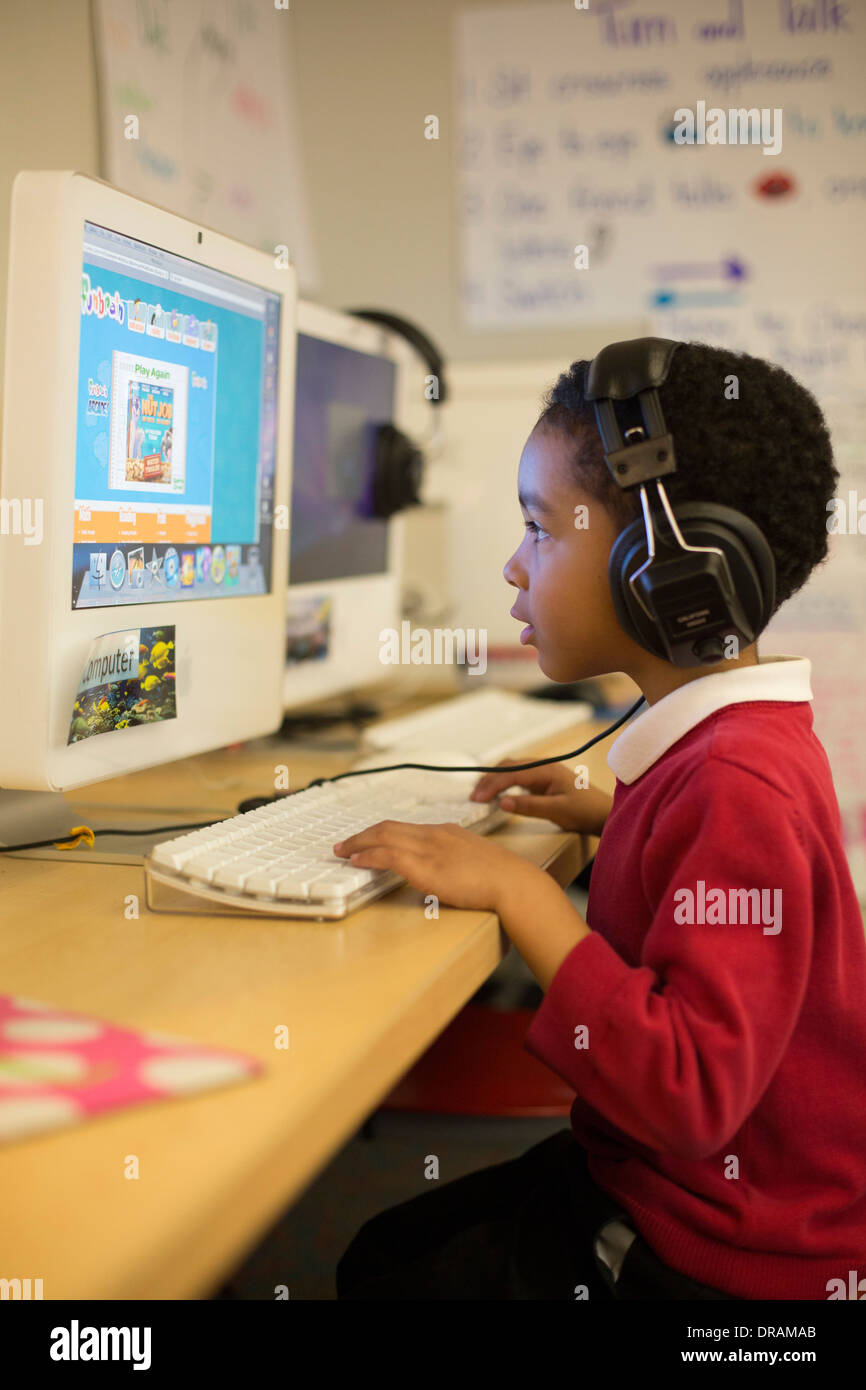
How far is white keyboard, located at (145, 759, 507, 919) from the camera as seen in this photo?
2.18 feet

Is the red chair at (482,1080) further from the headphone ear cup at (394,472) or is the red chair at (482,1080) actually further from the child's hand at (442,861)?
the headphone ear cup at (394,472)

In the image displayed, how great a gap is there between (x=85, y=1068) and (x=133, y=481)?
1.56 feet

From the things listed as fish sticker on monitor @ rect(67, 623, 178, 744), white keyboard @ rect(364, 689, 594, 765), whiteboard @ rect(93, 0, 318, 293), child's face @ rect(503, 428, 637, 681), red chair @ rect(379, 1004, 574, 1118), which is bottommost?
red chair @ rect(379, 1004, 574, 1118)

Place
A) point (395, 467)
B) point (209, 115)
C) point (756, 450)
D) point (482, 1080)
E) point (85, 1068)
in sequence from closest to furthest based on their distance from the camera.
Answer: point (85, 1068) < point (756, 450) < point (482, 1080) < point (395, 467) < point (209, 115)

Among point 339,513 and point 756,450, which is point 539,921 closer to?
point 756,450

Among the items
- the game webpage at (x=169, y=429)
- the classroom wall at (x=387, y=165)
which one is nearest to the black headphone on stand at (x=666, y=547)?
the game webpage at (x=169, y=429)

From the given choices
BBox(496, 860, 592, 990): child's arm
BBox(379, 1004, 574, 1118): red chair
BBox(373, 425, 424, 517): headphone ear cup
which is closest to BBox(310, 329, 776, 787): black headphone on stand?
BBox(496, 860, 592, 990): child's arm

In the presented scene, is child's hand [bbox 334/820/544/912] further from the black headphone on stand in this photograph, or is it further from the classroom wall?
the classroom wall

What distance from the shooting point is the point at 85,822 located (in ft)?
3.06

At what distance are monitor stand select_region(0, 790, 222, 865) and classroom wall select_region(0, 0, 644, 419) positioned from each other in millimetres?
1341

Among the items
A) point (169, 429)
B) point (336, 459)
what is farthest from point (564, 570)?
point (336, 459)

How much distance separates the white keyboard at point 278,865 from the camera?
2.18ft

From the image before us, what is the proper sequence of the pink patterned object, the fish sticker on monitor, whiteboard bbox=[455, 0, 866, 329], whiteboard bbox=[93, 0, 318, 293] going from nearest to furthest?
1. the pink patterned object
2. the fish sticker on monitor
3. whiteboard bbox=[93, 0, 318, 293]
4. whiteboard bbox=[455, 0, 866, 329]

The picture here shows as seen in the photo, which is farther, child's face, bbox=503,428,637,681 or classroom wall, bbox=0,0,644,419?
classroom wall, bbox=0,0,644,419
